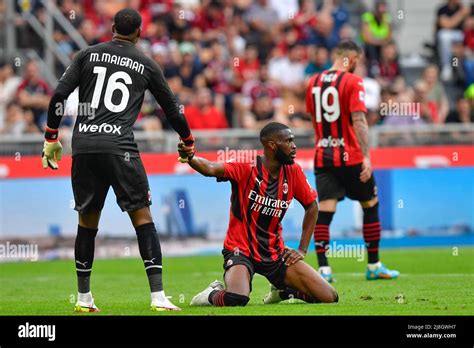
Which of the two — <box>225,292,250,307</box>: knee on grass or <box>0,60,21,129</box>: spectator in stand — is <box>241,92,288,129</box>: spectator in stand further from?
<box>225,292,250,307</box>: knee on grass

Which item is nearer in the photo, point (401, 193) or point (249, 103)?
point (401, 193)

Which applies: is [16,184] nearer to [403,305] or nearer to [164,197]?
[164,197]

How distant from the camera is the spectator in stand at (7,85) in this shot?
69.8 feet

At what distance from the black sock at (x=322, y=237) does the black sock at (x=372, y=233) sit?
0.49 m

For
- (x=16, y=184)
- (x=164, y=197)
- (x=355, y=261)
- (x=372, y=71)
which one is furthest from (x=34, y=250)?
(x=372, y=71)

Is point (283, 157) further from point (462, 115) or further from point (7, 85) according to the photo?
point (7, 85)

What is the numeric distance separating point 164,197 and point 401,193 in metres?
4.07

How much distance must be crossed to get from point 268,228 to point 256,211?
0.21 m

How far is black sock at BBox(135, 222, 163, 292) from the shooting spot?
1030 centimetres

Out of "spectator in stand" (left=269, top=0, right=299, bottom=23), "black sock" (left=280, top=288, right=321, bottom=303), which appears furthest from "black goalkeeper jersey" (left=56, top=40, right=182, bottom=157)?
"spectator in stand" (left=269, top=0, right=299, bottom=23)

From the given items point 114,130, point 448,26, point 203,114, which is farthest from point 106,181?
point 448,26

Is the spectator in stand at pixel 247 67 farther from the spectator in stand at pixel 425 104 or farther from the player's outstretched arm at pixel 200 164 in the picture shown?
the player's outstretched arm at pixel 200 164

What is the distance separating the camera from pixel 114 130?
10281mm
